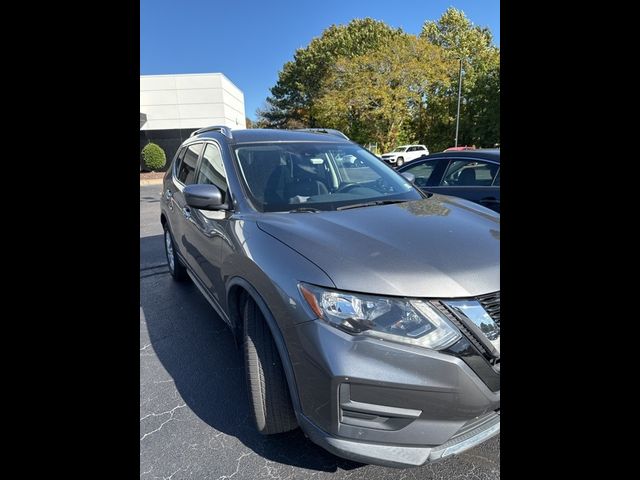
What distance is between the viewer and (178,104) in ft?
83.5

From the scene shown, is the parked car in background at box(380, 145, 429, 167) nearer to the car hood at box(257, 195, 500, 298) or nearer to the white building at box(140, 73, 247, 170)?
the white building at box(140, 73, 247, 170)

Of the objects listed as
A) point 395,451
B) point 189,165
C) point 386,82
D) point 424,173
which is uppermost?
point 386,82

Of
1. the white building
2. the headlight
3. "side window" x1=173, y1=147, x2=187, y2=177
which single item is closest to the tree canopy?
the white building

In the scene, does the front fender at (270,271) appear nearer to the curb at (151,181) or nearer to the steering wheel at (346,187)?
the steering wheel at (346,187)

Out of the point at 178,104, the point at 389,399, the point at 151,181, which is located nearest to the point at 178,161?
the point at 389,399

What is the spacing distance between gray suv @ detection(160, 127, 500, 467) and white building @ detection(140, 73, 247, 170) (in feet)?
82.5

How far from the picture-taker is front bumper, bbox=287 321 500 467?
144 cm

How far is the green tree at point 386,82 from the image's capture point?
83.4 ft

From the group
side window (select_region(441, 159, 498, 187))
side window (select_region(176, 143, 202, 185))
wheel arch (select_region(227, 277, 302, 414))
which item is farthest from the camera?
side window (select_region(441, 159, 498, 187))

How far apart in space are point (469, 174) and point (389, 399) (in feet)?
13.6

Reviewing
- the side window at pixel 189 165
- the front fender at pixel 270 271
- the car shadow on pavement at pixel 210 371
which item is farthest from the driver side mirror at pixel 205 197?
the side window at pixel 189 165

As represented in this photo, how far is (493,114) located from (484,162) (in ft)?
92.3

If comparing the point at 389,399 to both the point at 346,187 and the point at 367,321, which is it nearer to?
the point at 367,321
